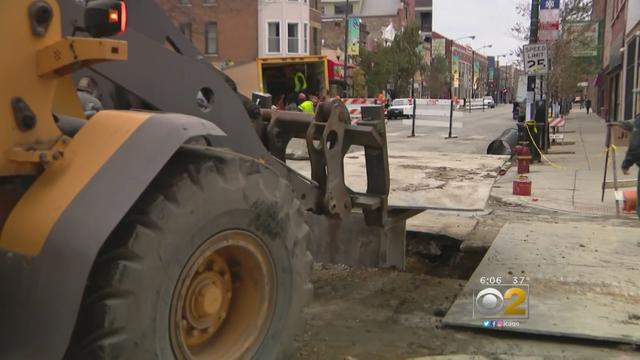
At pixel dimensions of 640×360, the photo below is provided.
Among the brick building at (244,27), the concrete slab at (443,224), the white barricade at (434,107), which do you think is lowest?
the concrete slab at (443,224)

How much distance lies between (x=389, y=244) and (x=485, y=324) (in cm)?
124

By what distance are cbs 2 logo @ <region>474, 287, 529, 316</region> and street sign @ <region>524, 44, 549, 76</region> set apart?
40.1 ft

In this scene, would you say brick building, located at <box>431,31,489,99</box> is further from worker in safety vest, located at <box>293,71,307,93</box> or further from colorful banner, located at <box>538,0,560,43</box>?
colorful banner, located at <box>538,0,560,43</box>

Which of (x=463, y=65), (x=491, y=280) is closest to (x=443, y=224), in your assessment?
(x=491, y=280)

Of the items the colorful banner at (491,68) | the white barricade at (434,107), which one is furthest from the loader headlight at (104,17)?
the colorful banner at (491,68)

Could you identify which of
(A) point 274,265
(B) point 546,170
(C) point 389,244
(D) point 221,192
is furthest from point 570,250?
(B) point 546,170

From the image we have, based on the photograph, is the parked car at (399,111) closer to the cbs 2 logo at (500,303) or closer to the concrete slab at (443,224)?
the concrete slab at (443,224)

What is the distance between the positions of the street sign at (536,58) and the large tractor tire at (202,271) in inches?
559

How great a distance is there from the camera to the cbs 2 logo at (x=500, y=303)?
4.75m

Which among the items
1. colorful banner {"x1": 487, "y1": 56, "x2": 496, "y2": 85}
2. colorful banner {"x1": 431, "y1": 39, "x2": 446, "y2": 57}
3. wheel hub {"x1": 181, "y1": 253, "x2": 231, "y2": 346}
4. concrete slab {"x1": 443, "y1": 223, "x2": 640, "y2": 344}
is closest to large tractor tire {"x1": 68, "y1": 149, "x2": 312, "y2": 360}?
wheel hub {"x1": 181, "y1": 253, "x2": 231, "y2": 346}

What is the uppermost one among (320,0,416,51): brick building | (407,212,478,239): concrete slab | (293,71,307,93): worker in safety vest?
(320,0,416,51): brick building

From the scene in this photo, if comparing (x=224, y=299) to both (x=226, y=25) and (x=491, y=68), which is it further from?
(x=491, y=68)

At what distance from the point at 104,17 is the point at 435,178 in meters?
4.50

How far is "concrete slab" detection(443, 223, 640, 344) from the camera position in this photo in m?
4.50
